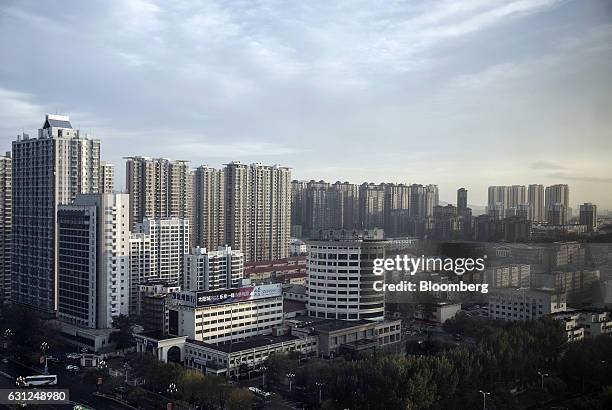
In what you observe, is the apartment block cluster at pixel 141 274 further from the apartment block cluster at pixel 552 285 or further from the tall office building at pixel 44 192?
the apartment block cluster at pixel 552 285

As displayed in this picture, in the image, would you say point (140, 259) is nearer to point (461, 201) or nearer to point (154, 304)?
point (154, 304)

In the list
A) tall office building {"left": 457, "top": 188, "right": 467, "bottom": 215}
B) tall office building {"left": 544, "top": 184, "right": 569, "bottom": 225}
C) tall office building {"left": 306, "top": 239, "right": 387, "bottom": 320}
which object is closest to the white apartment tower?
tall office building {"left": 306, "top": 239, "right": 387, "bottom": 320}

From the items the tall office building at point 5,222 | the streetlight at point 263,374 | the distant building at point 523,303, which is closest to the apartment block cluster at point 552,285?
the distant building at point 523,303

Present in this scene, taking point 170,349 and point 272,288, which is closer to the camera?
point 170,349

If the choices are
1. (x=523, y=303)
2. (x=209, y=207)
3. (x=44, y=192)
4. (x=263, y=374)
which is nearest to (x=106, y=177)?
(x=44, y=192)

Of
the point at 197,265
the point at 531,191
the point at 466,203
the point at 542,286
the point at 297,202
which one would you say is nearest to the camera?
the point at 531,191

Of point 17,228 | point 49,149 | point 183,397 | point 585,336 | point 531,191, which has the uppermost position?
point 49,149

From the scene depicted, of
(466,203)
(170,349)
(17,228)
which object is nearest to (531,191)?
(466,203)

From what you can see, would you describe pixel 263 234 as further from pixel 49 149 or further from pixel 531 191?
pixel 531 191
